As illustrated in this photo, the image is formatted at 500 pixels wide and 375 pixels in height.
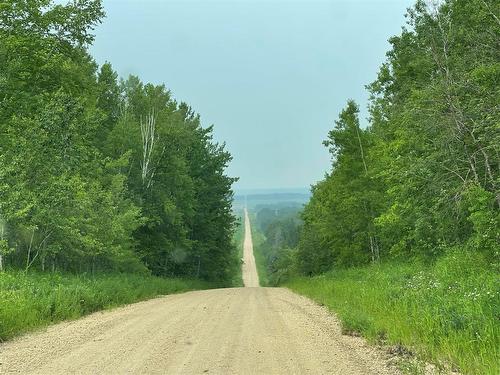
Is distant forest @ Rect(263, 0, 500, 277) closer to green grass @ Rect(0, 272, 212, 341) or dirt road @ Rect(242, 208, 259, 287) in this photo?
green grass @ Rect(0, 272, 212, 341)

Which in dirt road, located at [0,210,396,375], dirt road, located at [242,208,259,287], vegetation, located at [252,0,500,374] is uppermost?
vegetation, located at [252,0,500,374]

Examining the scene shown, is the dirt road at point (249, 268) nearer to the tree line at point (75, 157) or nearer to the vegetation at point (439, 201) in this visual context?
the tree line at point (75, 157)

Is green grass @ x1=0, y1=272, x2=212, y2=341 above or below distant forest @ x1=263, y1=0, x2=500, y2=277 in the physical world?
below

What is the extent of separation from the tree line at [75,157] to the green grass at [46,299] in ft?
4.24

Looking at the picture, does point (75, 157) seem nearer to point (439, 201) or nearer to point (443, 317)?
point (439, 201)

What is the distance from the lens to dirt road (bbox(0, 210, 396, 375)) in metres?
6.34

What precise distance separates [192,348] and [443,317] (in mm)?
4198

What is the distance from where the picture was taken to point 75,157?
1681 cm

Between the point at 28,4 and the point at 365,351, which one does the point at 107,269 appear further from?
the point at 365,351

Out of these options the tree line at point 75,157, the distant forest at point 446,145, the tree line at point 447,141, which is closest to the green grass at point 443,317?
the distant forest at point 446,145

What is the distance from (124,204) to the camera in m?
24.6

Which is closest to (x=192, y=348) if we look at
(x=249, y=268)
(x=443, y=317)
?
(x=443, y=317)

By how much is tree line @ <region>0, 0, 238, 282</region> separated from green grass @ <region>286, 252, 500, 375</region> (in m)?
9.89

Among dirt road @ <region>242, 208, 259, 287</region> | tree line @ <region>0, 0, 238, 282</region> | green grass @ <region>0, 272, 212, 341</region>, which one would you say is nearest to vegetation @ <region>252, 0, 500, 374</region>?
green grass @ <region>0, 272, 212, 341</region>
